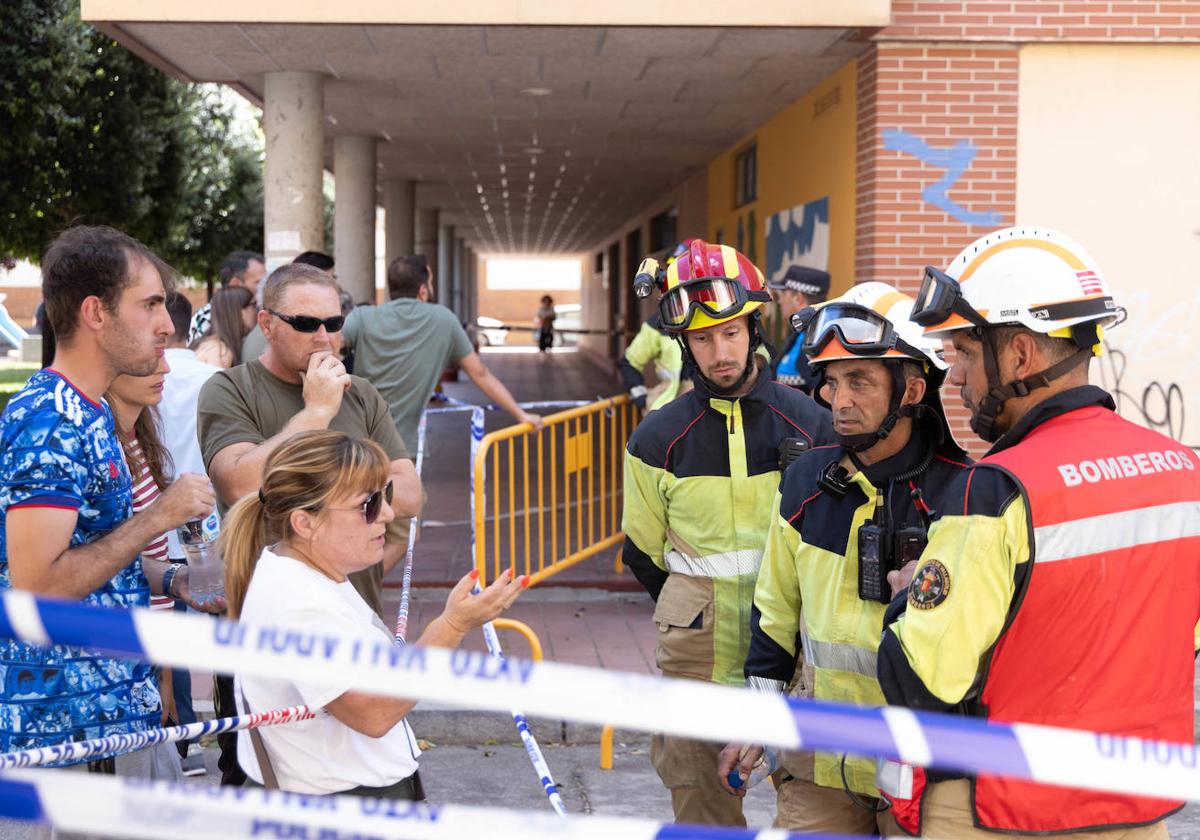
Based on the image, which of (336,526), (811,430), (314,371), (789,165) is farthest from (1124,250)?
(336,526)

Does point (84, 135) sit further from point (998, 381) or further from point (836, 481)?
point (998, 381)

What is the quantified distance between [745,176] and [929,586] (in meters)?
13.4

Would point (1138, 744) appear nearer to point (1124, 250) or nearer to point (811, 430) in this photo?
point (811, 430)

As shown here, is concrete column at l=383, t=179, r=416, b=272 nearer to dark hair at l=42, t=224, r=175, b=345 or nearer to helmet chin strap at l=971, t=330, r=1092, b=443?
dark hair at l=42, t=224, r=175, b=345

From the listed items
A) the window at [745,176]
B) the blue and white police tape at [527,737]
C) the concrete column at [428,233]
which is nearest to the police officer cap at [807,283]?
the blue and white police tape at [527,737]

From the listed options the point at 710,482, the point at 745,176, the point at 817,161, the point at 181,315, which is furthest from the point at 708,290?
the point at 745,176

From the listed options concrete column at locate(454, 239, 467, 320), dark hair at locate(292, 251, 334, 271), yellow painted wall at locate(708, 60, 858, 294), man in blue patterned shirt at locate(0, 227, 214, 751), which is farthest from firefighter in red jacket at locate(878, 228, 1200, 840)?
concrete column at locate(454, 239, 467, 320)

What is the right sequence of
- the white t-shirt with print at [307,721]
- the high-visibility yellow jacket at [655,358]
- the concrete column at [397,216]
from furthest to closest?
the concrete column at [397,216] < the high-visibility yellow jacket at [655,358] < the white t-shirt with print at [307,721]

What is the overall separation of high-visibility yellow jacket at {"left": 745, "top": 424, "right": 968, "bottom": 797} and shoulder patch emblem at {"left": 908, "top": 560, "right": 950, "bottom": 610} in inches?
21.5

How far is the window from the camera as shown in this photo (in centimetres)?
1456

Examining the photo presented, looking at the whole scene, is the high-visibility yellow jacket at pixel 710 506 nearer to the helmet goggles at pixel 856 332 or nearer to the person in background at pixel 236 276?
the helmet goggles at pixel 856 332

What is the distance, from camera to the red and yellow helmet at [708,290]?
3.68 m

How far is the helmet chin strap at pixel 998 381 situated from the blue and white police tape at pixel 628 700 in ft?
3.16

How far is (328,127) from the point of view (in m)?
15.0
